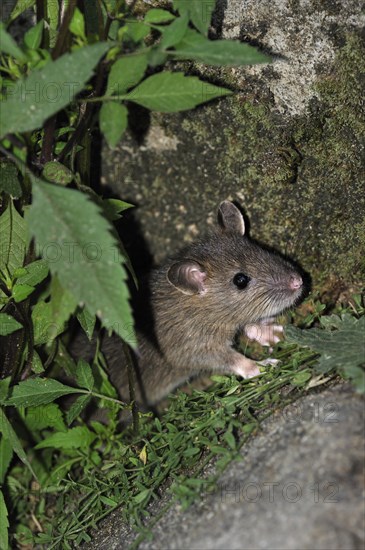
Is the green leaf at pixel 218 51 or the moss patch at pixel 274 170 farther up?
the green leaf at pixel 218 51

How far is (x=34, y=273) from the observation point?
11.0 feet

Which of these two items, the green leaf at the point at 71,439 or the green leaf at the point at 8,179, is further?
the green leaf at the point at 71,439

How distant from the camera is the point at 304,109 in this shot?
3.97 meters

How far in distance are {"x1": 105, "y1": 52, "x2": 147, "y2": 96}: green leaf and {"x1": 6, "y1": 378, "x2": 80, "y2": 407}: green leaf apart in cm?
159

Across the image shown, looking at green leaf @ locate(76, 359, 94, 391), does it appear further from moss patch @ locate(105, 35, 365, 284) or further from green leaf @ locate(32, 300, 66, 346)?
moss patch @ locate(105, 35, 365, 284)

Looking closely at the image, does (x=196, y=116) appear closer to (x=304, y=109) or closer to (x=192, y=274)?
(x=304, y=109)

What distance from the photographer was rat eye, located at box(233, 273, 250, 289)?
448cm

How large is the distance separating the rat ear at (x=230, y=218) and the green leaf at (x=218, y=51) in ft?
5.42

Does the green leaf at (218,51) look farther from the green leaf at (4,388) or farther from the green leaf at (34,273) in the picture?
the green leaf at (4,388)

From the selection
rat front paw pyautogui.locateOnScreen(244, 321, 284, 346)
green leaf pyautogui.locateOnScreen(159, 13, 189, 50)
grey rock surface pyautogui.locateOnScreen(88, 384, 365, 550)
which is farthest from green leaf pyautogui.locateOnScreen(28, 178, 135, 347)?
rat front paw pyautogui.locateOnScreen(244, 321, 284, 346)

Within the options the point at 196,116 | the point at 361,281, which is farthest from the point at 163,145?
the point at 361,281

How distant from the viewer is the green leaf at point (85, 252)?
7.80ft

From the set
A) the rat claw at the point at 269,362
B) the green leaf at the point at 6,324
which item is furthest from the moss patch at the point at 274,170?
the green leaf at the point at 6,324

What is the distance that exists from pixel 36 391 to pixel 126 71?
5.72ft
